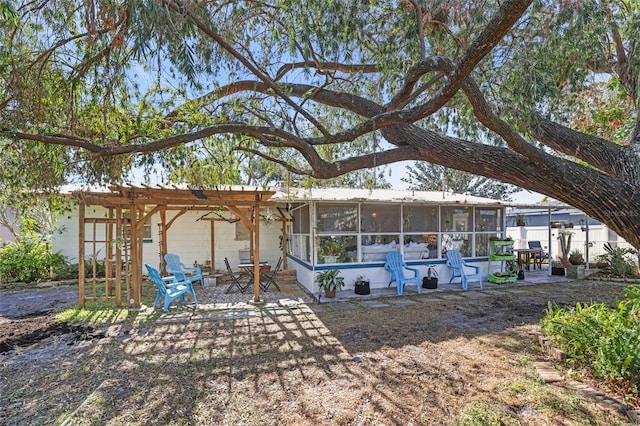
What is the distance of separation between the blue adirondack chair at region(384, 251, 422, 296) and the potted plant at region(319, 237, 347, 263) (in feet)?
4.01

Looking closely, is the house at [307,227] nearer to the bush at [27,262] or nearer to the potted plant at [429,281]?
the potted plant at [429,281]

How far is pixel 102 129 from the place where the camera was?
4730 millimetres

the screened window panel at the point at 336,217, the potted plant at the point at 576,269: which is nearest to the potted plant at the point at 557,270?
the potted plant at the point at 576,269

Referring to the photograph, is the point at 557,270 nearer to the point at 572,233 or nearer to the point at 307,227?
the point at 572,233

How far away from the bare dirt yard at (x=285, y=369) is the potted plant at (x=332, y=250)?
1704 millimetres

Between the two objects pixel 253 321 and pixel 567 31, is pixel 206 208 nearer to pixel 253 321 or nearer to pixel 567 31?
pixel 253 321

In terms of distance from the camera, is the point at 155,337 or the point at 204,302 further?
the point at 204,302

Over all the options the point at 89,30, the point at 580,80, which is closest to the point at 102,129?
the point at 89,30

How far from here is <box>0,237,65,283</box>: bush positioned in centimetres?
947

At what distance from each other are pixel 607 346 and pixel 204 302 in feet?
22.8

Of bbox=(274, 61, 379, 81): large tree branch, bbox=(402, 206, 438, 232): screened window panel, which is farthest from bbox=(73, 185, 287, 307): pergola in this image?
bbox=(402, 206, 438, 232): screened window panel

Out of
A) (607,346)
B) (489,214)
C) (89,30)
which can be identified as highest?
(89,30)

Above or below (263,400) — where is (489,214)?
above

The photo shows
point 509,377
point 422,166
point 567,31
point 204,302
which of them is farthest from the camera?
point 422,166
